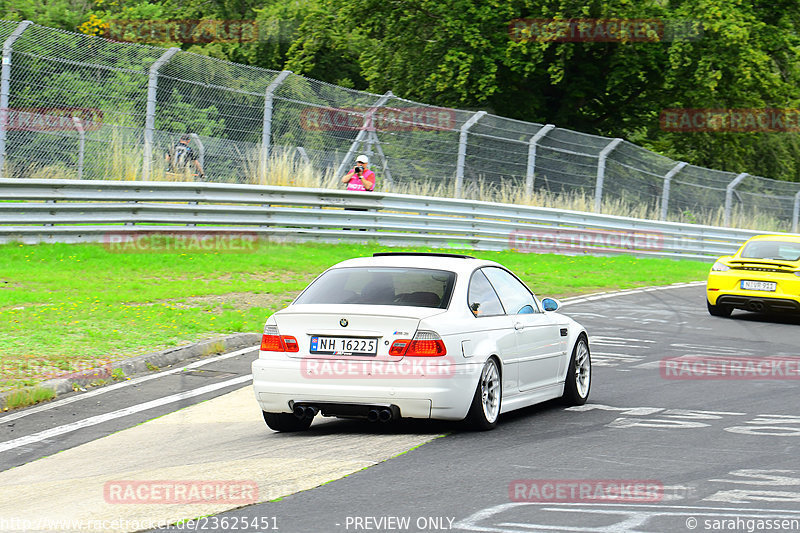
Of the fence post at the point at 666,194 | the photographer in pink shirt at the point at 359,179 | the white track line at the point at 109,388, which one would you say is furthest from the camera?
the fence post at the point at 666,194

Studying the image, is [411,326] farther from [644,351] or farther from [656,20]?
[656,20]

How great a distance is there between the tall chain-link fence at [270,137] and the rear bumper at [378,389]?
34.8ft

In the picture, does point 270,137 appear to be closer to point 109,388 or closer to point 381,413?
point 109,388

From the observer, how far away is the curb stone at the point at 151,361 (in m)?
9.62

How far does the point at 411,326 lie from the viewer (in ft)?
25.8

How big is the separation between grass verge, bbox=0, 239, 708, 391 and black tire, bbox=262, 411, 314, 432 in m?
2.39

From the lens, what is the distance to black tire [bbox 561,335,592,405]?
381 inches

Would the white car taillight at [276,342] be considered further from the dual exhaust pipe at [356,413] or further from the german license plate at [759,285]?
the german license plate at [759,285]

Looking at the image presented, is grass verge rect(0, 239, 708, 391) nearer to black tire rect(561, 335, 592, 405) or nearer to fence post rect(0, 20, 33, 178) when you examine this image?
fence post rect(0, 20, 33, 178)

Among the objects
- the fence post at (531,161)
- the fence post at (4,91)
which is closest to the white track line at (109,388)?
the fence post at (4,91)

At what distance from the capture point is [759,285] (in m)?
17.3

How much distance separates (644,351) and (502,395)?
16.4 ft

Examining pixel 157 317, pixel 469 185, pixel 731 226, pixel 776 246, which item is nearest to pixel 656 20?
pixel 731 226

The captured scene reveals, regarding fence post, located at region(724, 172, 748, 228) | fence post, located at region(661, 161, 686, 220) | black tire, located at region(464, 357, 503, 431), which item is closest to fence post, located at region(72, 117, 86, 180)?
black tire, located at region(464, 357, 503, 431)
